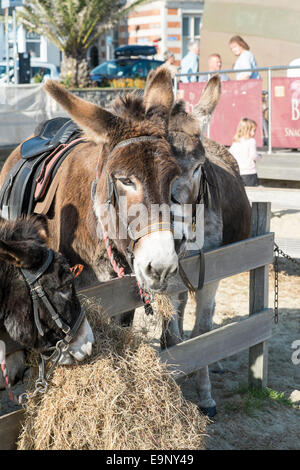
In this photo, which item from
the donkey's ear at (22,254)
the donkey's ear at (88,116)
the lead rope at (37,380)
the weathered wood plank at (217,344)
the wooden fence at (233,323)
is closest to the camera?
the donkey's ear at (22,254)

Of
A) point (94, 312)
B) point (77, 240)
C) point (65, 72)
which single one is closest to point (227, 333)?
point (77, 240)

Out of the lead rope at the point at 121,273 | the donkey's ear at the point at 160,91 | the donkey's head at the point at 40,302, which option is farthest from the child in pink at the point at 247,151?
the donkey's head at the point at 40,302

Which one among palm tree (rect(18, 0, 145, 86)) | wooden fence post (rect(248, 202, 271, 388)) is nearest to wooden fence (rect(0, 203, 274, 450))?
wooden fence post (rect(248, 202, 271, 388))

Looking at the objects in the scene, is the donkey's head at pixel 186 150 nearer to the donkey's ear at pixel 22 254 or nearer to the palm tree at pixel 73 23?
the donkey's ear at pixel 22 254

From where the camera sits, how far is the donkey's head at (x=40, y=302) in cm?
286

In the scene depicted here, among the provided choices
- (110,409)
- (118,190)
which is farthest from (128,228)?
(110,409)

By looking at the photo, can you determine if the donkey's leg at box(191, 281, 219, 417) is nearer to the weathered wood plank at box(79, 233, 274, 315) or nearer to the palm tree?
the weathered wood plank at box(79, 233, 274, 315)

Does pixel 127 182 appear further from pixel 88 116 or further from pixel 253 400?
pixel 253 400

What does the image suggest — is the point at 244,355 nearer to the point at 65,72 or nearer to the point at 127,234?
the point at 127,234

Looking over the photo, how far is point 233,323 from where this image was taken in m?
4.76

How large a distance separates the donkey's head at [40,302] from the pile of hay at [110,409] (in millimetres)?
126

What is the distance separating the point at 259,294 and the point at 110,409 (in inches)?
100

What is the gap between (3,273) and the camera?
2.90 meters
